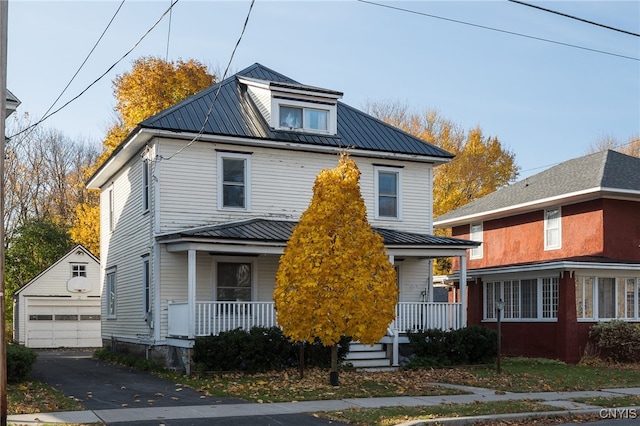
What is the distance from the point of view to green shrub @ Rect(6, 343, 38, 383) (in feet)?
55.6

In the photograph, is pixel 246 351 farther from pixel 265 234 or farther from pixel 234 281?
pixel 234 281

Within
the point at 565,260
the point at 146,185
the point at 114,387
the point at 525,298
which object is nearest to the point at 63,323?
the point at 146,185

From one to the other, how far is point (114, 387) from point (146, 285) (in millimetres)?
6557

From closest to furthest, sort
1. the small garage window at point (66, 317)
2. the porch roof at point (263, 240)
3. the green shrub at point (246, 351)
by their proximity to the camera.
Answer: the green shrub at point (246, 351) < the porch roof at point (263, 240) < the small garage window at point (66, 317)

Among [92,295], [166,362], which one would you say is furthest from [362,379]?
[92,295]

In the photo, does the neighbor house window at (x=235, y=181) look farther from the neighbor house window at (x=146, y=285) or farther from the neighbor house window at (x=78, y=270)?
the neighbor house window at (x=78, y=270)

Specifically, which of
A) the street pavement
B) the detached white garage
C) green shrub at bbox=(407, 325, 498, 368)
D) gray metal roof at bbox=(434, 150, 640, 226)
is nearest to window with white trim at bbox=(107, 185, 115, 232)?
the detached white garage

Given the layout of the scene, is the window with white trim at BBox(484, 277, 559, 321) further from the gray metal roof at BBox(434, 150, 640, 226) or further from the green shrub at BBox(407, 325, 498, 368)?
the green shrub at BBox(407, 325, 498, 368)

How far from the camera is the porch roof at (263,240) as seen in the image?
20.2m

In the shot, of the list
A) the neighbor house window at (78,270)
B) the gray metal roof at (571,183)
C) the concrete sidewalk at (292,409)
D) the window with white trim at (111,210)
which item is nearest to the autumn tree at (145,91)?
the neighbor house window at (78,270)

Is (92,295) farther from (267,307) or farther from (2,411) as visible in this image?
(2,411)

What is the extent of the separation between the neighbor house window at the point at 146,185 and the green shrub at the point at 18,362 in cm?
634

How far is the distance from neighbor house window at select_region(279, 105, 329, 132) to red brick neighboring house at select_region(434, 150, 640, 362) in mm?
8579

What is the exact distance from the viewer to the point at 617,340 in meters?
25.1
